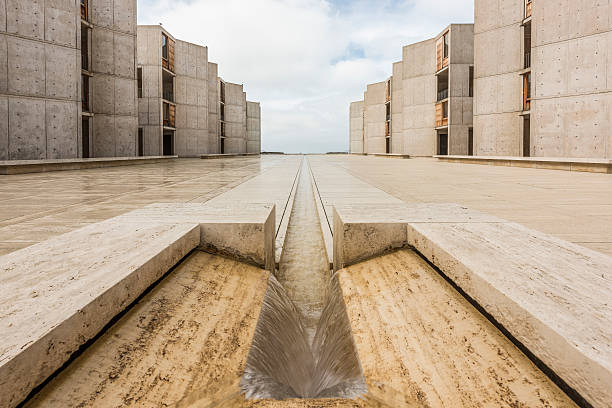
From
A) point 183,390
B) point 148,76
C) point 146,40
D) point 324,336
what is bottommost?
point 324,336

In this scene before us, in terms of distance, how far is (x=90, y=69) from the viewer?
18719mm

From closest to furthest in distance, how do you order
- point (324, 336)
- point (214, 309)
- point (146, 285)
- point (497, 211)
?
point (146, 285)
point (214, 309)
point (324, 336)
point (497, 211)

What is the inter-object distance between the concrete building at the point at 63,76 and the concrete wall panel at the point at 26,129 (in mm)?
26

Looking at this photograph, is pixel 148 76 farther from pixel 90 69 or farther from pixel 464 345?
pixel 464 345

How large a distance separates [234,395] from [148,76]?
28.5 m

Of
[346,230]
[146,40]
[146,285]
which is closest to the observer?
[146,285]

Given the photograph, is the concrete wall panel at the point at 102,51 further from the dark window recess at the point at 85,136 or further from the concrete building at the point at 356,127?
the concrete building at the point at 356,127

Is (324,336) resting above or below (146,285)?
below

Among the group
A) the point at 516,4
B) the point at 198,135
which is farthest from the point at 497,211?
the point at 198,135

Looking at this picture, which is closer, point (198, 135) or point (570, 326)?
point (570, 326)

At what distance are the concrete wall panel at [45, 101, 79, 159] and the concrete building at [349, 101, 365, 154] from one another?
4096cm

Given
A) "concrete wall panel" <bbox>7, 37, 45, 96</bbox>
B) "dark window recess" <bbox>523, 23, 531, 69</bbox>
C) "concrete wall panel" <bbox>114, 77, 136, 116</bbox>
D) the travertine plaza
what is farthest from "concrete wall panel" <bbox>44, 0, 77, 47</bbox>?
"dark window recess" <bbox>523, 23, 531, 69</bbox>

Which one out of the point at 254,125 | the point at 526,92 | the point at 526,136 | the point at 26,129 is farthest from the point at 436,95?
the point at 254,125

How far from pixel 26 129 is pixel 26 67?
228cm
